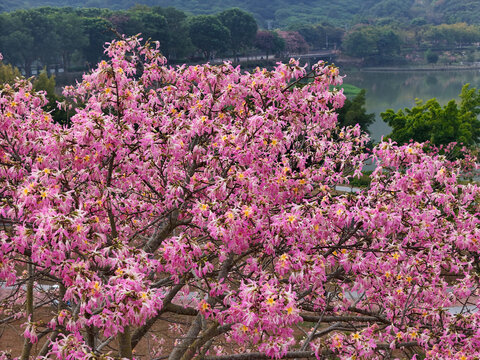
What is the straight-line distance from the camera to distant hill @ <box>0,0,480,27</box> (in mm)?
163750

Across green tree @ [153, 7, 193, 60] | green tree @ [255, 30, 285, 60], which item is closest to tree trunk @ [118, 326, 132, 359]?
green tree @ [153, 7, 193, 60]

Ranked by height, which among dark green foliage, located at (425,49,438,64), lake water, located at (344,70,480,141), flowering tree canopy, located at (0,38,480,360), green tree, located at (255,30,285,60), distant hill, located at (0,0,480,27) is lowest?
lake water, located at (344,70,480,141)

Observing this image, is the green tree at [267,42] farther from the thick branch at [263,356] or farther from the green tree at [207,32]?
the thick branch at [263,356]

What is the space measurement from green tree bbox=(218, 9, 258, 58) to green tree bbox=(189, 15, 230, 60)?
231 inches

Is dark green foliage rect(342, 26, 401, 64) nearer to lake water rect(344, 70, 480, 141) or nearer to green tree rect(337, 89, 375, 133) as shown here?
lake water rect(344, 70, 480, 141)

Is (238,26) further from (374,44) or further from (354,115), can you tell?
(354,115)

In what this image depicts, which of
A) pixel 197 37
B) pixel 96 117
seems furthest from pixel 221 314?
pixel 197 37

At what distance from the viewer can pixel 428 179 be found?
5.96 m

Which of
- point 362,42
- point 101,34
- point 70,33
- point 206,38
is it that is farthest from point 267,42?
point 101,34

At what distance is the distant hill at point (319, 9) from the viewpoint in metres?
164

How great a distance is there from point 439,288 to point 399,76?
102m

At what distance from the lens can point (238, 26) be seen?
3472 inches

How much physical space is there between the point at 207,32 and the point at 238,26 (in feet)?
37.8

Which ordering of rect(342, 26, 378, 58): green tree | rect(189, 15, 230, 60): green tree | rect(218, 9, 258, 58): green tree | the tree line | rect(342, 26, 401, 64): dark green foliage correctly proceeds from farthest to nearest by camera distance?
1. rect(342, 26, 401, 64): dark green foliage
2. rect(342, 26, 378, 58): green tree
3. rect(218, 9, 258, 58): green tree
4. rect(189, 15, 230, 60): green tree
5. the tree line
